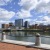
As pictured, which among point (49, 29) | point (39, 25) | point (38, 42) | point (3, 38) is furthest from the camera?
point (39, 25)

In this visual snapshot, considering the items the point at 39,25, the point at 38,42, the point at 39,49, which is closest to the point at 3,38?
the point at 38,42

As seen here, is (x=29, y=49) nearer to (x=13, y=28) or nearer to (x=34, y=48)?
(x=34, y=48)

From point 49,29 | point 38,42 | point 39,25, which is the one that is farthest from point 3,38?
point 39,25

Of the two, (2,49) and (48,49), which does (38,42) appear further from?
(2,49)

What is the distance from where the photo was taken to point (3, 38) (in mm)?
17875

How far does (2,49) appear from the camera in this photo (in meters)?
11.4

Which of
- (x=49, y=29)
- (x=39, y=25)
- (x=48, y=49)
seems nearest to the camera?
(x=48, y=49)

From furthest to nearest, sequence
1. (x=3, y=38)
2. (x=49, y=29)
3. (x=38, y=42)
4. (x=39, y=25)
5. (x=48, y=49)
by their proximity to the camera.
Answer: (x=39, y=25) → (x=49, y=29) → (x=3, y=38) → (x=38, y=42) → (x=48, y=49)

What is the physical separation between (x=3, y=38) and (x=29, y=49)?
707 cm

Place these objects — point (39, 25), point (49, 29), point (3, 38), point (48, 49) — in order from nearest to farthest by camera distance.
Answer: point (48, 49)
point (3, 38)
point (49, 29)
point (39, 25)

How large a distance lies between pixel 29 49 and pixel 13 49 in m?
1.25

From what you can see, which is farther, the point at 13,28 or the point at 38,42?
the point at 13,28

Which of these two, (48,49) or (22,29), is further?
(22,29)

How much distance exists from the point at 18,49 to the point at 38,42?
232cm
